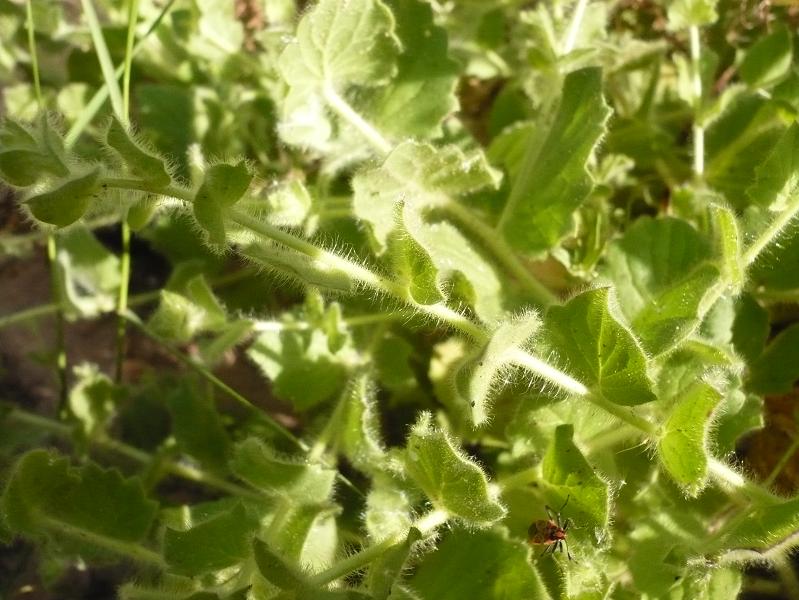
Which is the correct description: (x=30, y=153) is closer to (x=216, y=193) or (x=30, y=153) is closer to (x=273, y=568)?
(x=216, y=193)

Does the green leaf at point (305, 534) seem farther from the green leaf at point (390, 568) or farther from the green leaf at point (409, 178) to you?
the green leaf at point (409, 178)

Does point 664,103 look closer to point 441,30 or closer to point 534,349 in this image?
point 441,30

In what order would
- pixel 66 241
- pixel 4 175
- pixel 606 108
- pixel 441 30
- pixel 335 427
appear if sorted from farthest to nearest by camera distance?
pixel 66 241 < pixel 441 30 < pixel 335 427 < pixel 606 108 < pixel 4 175

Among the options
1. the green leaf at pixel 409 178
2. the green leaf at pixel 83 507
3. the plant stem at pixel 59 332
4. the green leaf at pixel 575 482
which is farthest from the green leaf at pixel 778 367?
the plant stem at pixel 59 332

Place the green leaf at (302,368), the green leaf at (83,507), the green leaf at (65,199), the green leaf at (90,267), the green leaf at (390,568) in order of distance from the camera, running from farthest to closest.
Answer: the green leaf at (90,267), the green leaf at (302,368), the green leaf at (83,507), the green leaf at (390,568), the green leaf at (65,199)

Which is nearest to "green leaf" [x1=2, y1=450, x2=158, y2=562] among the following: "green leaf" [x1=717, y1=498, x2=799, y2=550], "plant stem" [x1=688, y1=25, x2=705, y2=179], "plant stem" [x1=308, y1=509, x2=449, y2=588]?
"plant stem" [x1=308, y1=509, x2=449, y2=588]

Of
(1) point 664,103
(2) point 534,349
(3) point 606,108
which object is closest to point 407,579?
(2) point 534,349
